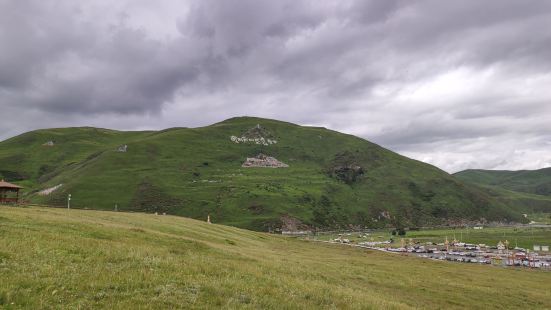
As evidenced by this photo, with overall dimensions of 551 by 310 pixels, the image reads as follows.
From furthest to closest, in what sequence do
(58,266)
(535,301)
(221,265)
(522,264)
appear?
1. (522,264)
2. (535,301)
3. (221,265)
4. (58,266)

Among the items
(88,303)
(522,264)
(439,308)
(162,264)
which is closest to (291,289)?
(162,264)

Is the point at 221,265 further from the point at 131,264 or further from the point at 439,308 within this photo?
the point at 439,308

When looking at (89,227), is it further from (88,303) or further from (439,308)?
(439,308)

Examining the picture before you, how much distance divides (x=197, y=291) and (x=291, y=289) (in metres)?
6.41

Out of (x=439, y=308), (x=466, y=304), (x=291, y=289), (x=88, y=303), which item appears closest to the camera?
(x=88, y=303)

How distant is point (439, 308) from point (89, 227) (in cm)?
3344

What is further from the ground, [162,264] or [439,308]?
[162,264]

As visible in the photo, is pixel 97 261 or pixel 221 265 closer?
pixel 97 261

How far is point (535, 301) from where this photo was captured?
4503 cm

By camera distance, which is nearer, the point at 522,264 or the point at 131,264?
the point at 131,264

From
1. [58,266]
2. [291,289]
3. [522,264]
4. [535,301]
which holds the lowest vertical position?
[522,264]

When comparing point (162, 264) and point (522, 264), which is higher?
point (162, 264)

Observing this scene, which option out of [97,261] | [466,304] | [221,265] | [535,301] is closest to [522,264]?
[535,301]

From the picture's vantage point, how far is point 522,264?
12781 centimetres
